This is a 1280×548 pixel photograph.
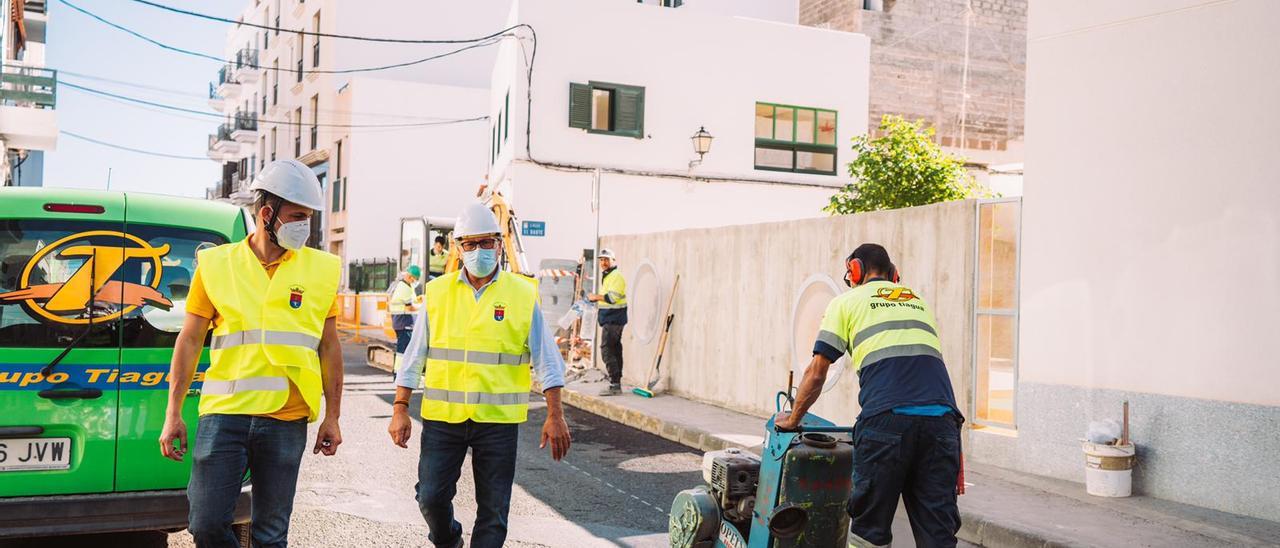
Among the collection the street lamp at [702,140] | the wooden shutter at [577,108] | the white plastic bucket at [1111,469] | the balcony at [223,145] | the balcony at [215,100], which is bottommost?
the white plastic bucket at [1111,469]

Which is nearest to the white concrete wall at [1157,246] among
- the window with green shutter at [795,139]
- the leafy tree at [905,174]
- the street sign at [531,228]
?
the leafy tree at [905,174]

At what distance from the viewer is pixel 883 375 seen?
482cm

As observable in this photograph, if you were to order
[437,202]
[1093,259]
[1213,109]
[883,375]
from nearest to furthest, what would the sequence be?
[883,375] → [1213,109] → [1093,259] → [437,202]

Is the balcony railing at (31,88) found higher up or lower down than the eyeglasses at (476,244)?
higher up

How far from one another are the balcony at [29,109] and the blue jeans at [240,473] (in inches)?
987

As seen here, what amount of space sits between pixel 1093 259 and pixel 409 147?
29.5m

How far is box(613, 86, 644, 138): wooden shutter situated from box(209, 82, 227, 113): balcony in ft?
145

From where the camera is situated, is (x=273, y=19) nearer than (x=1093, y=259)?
No

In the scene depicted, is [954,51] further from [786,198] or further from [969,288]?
[969,288]

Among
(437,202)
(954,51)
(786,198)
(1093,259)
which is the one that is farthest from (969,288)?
(437,202)

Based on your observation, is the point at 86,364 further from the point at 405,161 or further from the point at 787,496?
the point at 405,161

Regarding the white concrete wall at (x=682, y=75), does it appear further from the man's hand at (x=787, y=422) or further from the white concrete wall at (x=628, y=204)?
the man's hand at (x=787, y=422)

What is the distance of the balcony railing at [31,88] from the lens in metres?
25.4

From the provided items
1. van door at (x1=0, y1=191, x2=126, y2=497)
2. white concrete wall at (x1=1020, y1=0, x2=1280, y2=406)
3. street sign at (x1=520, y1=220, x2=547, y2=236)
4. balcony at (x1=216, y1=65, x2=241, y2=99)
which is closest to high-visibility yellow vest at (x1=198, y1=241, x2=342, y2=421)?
van door at (x1=0, y1=191, x2=126, y2=497)
